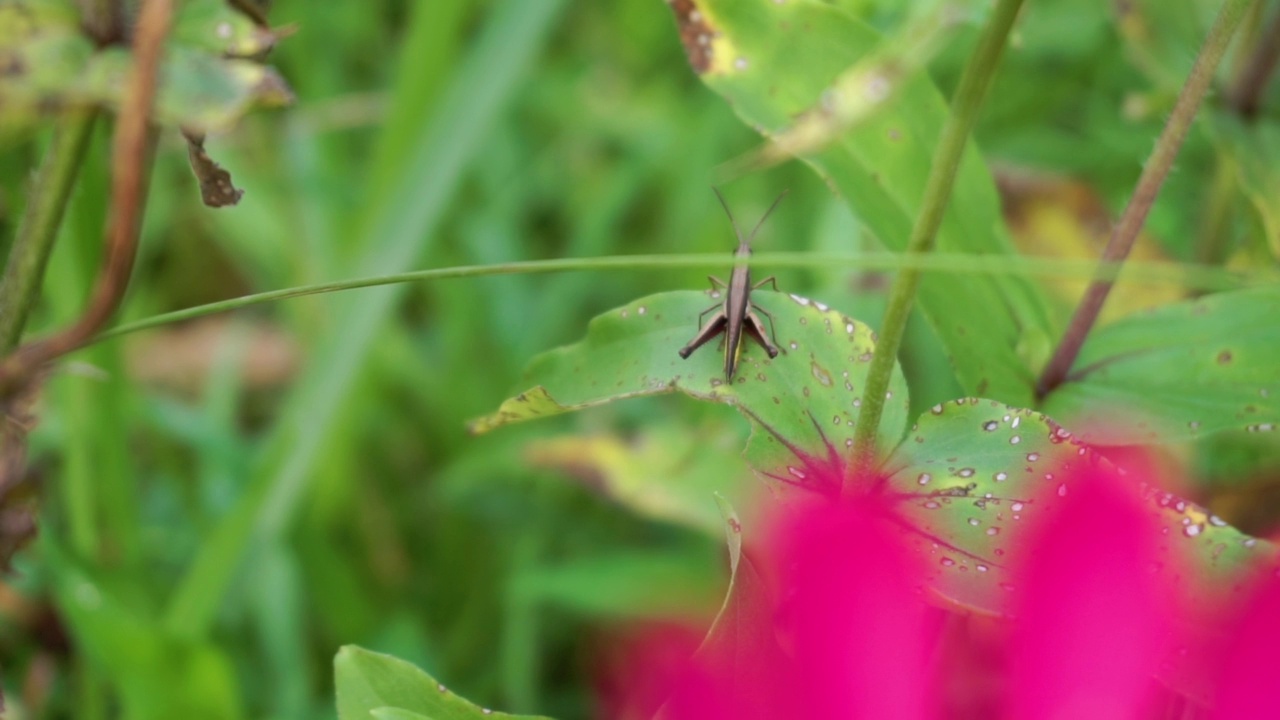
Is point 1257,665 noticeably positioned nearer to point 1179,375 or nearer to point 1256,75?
point 1179,375

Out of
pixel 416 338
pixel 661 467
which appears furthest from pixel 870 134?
pixel 416 338

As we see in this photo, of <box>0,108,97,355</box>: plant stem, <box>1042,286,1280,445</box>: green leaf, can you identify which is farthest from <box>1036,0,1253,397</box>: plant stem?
<box>0,108,97,355</box>: plant stem

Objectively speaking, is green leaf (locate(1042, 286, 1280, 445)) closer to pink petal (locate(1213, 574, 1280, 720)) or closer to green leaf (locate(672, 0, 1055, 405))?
green leaf (locate(672, 0, 1055, 405))

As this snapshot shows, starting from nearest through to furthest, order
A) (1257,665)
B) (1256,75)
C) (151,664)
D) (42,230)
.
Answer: (1257,665) → (42,230) → (151,664) → (1256,75)

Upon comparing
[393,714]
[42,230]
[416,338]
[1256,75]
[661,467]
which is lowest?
[393,714]

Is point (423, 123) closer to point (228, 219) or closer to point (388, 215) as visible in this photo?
point (388, 215)

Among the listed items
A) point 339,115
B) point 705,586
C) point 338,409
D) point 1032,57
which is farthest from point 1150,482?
point 339,115
